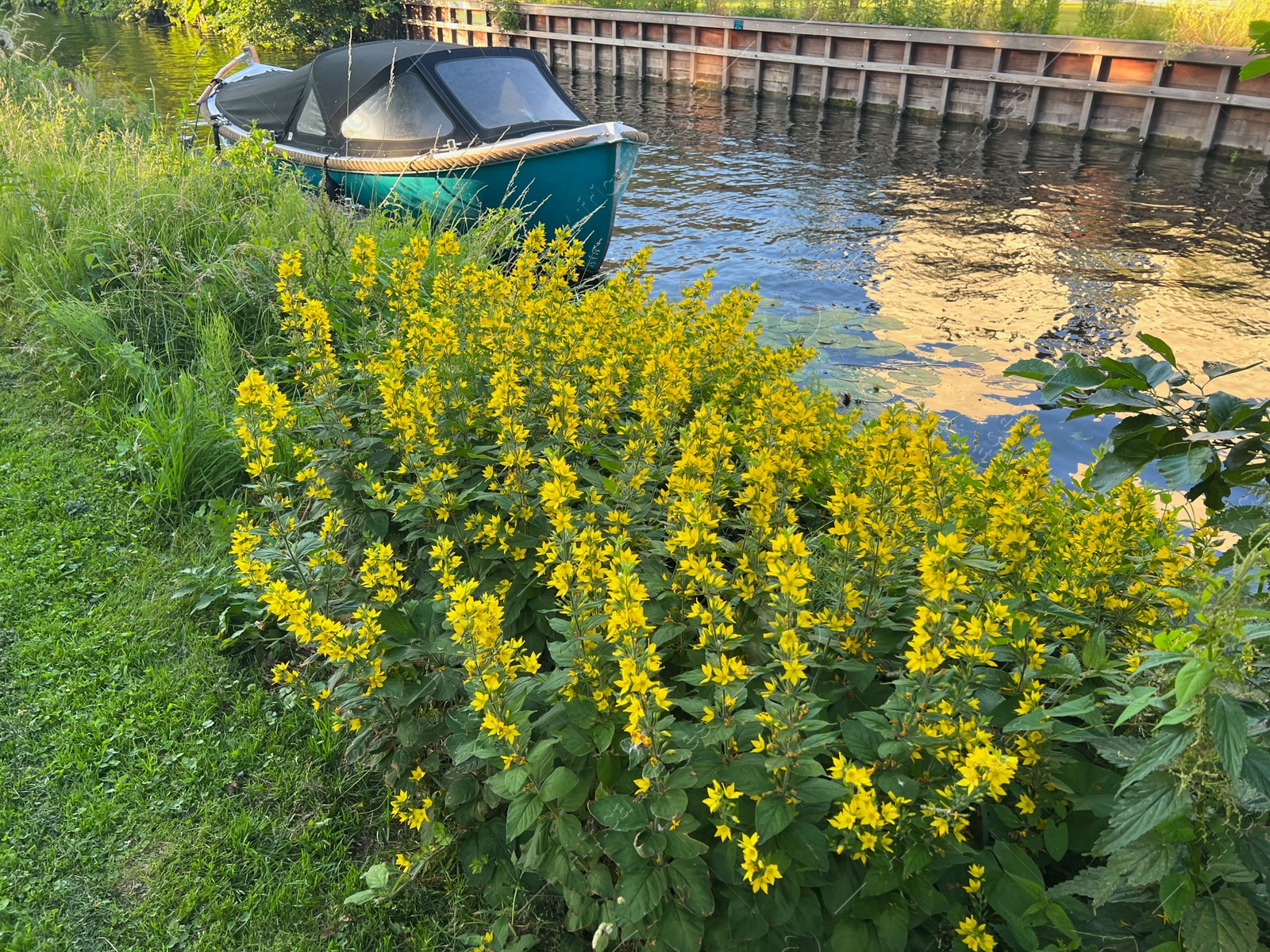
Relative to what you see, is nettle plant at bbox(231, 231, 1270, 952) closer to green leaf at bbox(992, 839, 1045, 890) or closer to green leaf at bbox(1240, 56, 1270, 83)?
green leaf at bbox(992, 839, 1045, 890)

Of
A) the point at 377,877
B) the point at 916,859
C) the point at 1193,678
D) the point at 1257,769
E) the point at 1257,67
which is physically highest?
the point at 1257,67

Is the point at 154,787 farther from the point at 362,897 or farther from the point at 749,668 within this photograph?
the point at 749,668

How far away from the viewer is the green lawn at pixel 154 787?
268 centimetres

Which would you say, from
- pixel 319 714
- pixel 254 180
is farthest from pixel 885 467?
pixel 254 180

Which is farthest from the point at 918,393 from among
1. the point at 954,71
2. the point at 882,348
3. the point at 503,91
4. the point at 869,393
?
the point at 954,71

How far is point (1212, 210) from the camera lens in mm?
13227

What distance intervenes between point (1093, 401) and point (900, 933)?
4.08 feet

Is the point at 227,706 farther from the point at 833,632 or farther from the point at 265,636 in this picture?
the point at 833,632

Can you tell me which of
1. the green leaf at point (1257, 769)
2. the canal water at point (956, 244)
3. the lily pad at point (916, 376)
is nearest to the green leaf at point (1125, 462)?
the green leaf at point (1257, 769)

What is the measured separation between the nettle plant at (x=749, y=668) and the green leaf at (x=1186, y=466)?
0.24m

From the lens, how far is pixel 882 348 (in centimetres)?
919

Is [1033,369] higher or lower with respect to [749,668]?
higher

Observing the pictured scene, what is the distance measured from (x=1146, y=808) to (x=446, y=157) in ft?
29.2

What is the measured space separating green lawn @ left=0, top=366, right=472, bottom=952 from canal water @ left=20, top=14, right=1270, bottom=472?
5.33 m
